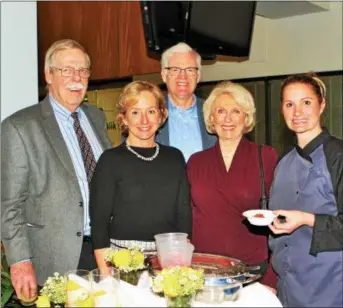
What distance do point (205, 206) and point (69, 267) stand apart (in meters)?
0.66

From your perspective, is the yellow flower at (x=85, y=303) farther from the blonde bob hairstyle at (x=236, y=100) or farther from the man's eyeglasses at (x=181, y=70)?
the man's eyeglasses at (x=181, y=70)

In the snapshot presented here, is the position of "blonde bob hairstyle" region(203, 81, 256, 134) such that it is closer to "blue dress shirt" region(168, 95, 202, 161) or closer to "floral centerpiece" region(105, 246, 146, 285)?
"blue dress shirt" region(168, 95, 202, 161)

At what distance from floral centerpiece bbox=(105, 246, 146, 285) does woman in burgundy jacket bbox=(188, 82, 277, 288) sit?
58cm

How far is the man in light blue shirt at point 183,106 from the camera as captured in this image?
2.59 metres

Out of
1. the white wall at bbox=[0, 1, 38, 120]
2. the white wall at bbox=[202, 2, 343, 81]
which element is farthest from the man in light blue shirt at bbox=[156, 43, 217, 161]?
the white wall at bbox=[202, 2, 343, 81]

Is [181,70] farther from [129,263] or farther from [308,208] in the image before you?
[129,263]

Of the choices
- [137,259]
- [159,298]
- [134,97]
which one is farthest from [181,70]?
[159,298]

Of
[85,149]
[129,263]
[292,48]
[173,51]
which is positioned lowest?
[129,263]

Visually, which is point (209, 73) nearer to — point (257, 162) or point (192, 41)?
point (192, 41)

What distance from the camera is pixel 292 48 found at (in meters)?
5.88

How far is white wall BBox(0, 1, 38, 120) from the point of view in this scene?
2.77m

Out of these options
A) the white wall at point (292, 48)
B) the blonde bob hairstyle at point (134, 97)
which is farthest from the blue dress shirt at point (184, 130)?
the white wall at point (292, 48)

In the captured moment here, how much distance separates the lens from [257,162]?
2.35 metres

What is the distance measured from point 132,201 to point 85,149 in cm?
38
